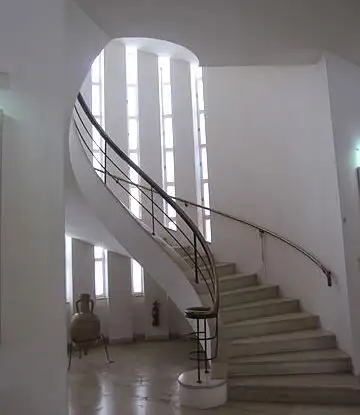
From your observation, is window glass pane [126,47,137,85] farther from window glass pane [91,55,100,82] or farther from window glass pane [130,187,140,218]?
window glass pane [130,187,140,218]

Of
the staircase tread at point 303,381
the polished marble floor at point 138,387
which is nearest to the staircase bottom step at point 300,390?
the staircase tread at point 303,381

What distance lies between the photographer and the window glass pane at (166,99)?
7.99 metres

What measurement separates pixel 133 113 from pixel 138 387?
16.4 feet

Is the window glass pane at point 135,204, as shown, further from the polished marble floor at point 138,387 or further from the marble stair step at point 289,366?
the marble stair step at point 289,366

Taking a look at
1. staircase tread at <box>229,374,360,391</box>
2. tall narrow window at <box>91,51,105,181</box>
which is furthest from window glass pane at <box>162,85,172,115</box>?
staircase tread at <box>229,374,360,391</box>

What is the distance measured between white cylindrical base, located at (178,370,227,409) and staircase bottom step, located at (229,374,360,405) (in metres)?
0.16

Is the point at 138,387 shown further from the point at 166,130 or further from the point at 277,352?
the point at 166,130

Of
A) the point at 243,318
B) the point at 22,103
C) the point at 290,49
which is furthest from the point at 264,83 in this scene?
the point at 22,103

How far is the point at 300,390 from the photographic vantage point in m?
4.01

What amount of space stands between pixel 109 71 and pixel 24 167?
561cm

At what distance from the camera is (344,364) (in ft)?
14.2

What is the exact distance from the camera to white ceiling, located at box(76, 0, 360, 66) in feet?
10.8

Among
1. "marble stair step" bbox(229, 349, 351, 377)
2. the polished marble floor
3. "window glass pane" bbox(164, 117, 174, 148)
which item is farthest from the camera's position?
"window glass pane" bbox(164, 117, 174, 148)

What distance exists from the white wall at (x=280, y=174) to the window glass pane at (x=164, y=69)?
4.84 feet
